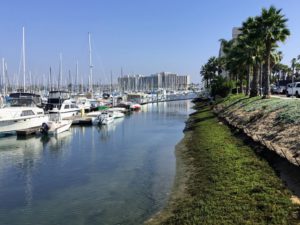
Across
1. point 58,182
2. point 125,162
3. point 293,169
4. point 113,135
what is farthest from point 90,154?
point 293,169

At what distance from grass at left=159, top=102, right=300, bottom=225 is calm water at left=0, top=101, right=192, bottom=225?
6.10 feet

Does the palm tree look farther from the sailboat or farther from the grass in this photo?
the sailboat

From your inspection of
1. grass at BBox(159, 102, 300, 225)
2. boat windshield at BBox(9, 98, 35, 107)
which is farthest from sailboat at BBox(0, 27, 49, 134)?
grass at BBox(159, 102, 300, 225)

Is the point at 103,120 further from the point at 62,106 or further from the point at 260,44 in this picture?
the point at 260,44

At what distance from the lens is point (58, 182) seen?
75.2 feet

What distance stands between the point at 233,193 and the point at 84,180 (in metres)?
11.1

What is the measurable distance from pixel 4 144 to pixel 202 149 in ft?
75.8

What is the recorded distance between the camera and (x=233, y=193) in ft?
50.4

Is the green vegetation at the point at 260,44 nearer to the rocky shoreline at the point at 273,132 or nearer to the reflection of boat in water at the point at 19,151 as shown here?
the rocky shoreline at the point at 273,132

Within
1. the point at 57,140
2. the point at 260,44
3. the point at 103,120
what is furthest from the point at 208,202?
the point at 103,120

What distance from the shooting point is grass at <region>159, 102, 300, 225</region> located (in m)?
12.5

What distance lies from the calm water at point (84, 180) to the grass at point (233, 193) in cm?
186

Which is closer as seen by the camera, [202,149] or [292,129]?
[292,129]

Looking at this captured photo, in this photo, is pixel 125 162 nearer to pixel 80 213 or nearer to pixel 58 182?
pixel 58 182
